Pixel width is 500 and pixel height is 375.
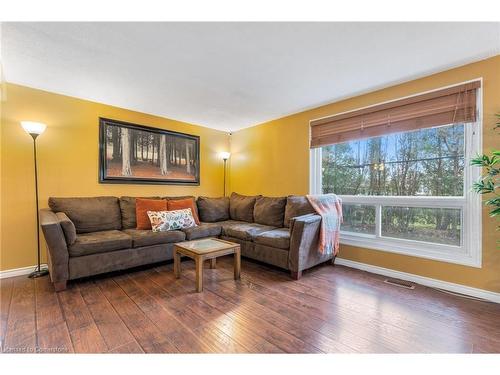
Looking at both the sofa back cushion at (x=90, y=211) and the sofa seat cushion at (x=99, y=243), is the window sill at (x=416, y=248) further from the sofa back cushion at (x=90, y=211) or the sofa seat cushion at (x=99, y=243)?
the sofa back cushion at (x=90, y=211)

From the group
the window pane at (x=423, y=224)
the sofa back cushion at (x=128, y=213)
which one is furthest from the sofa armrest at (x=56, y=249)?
the window pane at (x=423, y=224)

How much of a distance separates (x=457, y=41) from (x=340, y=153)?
162 centimetres

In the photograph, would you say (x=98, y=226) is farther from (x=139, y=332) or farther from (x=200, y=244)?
(x=139, y=332)

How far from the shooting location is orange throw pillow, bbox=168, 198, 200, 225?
343 cm

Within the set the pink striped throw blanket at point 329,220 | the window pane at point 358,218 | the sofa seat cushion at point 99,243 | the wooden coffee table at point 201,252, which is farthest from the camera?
the window pane at point 358,218

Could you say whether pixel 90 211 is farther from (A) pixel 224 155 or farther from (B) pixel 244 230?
(A) pixel 224 155

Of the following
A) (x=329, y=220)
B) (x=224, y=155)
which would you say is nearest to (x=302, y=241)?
(x=329, y=220)

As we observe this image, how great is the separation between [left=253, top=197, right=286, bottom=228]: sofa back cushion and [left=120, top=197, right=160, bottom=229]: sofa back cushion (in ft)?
5.94

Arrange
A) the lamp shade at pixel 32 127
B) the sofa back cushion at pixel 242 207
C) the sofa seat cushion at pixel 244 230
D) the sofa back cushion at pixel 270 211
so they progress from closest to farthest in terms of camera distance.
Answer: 1. the lamp shade at pixel 32 127
2. the sofa seat cushion at pixel 244 230
3. the sofa back cushion at pixel 270 211
4. the sofa back cushion at pixel 242 207

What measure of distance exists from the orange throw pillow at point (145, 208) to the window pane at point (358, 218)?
260cm

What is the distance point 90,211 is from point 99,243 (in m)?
0.66

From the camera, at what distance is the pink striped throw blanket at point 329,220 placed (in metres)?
2.71

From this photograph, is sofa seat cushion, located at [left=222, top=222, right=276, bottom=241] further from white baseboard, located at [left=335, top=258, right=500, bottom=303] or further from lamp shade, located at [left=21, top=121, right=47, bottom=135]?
lamp shade, located at [left=21, top=121, right=47, bottom=135]

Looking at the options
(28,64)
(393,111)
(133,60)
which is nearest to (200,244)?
(133,60)
